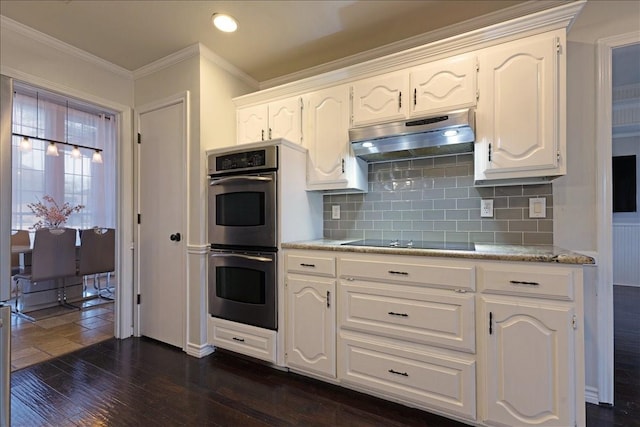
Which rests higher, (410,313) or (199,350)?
(410,313)

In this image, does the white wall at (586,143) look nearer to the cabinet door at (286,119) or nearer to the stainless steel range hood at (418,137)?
the stainless steel range hood at (418,137)

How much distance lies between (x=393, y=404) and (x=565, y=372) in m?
0.93

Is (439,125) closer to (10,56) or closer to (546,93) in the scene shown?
(546,93)

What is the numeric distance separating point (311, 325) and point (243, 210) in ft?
3.34

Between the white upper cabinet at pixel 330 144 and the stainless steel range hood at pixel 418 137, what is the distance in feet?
0.40

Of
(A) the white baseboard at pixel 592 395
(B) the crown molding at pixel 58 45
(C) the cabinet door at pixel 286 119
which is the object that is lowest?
(A) the white baseboard at pixel 592 395

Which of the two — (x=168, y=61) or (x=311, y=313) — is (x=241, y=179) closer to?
(x=311, y=313)

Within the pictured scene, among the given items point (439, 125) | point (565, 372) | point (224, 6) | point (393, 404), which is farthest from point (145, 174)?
point (565, 372)

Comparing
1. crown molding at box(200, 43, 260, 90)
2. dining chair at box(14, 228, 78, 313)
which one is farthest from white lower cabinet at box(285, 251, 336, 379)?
dining chair at box(14, 228, 78, 313)

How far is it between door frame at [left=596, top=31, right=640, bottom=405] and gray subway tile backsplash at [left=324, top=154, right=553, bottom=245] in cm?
26

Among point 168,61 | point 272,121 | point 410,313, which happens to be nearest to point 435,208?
point 410,313

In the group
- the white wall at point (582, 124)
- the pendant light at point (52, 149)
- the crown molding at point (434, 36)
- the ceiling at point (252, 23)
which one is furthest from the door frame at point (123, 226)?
the white wall at point (582, 124)

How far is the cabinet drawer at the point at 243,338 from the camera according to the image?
227 centimetres

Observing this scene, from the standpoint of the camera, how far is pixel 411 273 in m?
1.76
